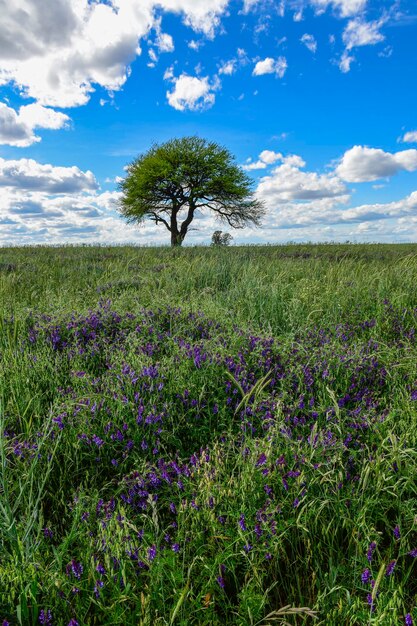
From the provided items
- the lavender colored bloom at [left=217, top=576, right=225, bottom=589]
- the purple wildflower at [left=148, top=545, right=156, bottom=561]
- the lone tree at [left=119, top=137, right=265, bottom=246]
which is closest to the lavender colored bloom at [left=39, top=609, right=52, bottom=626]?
the purple wildflower at [left=148, top=545, right=156, bottom=561]

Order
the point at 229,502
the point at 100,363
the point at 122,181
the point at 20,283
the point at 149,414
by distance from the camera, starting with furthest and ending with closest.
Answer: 1. the point at 122,181
2. the point at 20,283
3. the point at 100,363
4. the point at 149,414
5. the point at 229,502

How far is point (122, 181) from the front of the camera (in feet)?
123

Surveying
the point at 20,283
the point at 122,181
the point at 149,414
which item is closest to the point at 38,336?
the point at 149,414

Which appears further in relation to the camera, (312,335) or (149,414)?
(312,335)

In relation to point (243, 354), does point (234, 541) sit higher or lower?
lower

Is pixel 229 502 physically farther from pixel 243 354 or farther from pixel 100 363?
pixel 100 363

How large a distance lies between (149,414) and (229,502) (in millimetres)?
947

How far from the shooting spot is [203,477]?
2086 millimetres

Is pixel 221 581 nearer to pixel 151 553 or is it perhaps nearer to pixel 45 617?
pixel 151 553

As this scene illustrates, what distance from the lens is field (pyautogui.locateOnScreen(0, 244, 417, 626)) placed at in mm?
1598

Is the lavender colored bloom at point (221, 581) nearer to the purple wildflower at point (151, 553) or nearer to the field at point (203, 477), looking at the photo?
the field at point (203, 477)

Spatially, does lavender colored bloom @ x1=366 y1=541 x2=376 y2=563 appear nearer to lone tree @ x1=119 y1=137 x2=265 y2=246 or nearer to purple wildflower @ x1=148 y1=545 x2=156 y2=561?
purple wildflower @ x1=148 y1=545 x2=156 y2=561

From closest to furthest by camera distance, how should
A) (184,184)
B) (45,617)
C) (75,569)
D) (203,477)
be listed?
1. (45,617)
2. (75,569)
3. (203,477)
4. (184,184)

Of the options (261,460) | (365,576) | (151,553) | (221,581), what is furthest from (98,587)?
(365,576)
